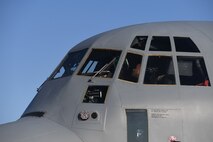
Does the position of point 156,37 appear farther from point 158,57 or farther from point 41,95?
point 41,95

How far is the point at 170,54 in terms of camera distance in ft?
25.6

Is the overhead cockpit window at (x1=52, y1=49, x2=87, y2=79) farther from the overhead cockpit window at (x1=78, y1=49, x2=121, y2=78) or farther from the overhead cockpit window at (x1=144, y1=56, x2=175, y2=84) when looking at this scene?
the overhead cockpit window at (x1=144, y1=56, x2=175, y2=84)

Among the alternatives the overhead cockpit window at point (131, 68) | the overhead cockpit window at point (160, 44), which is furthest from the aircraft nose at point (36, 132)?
the overhead cockpit window at point (160, 44)

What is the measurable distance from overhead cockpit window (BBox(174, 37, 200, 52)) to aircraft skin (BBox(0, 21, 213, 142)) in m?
0.02

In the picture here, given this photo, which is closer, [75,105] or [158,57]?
[75,105]

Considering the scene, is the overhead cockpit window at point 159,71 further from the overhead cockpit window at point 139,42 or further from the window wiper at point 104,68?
the window wiper at point 104,68

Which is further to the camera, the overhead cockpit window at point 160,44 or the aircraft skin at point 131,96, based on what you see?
the overhead cockpit window at point 160,44

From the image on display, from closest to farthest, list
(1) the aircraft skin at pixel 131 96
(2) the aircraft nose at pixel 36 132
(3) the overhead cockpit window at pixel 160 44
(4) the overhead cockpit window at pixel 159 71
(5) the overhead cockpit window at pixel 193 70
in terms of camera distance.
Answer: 1. (2) the aircraft nose at pixel 36 132
2. (1) the aircraft skin at pixel 131 96
3. (4) the overhead cockpit window at pixel 159 71
4. (5) the overhead cockpit window at pixel 193 70
5. (3) the overhead cockpit window at pixel 160 44

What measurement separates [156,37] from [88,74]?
1783mm

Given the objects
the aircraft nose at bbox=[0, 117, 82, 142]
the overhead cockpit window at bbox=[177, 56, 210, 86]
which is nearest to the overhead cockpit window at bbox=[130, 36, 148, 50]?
the overhead cockpit window at bbox=[177, 56, 210, 86]

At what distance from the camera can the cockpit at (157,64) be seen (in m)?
7.58

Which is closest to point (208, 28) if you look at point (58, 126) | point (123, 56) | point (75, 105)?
point (123, 56)

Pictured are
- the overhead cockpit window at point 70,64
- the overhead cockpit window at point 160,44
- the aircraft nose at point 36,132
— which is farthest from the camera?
the overhead cockpit window at point 70,64

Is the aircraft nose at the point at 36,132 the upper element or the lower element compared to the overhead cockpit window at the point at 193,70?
lower
